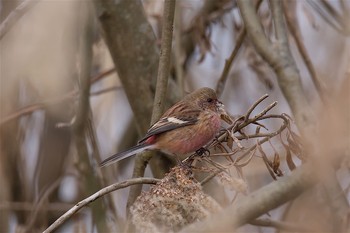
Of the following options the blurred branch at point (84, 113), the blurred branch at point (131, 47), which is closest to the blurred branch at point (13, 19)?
the blurred branch at point (84, 113)

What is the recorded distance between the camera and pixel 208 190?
472cm

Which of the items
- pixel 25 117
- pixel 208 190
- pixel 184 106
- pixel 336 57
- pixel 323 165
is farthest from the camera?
pixel 25 117

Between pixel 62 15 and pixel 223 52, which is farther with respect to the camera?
pixel 223 52

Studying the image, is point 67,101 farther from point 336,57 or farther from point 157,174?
point 336,57

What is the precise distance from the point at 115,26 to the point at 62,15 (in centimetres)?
156

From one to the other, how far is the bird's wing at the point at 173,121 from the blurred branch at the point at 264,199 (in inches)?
66.9

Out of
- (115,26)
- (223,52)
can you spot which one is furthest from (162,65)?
(223,52)

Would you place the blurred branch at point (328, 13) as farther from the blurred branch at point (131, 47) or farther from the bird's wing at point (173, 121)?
the blurred branch at point (131, 47)

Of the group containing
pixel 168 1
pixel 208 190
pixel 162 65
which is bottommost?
pixel 208 190

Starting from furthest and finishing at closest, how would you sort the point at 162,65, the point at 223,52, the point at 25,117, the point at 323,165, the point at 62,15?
the point at 223,52 → the point at 25,117 → the point at 162,65 → the point at 62,15 → the point at 323,165

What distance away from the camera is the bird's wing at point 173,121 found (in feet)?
14.8

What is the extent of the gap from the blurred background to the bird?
0.51ft

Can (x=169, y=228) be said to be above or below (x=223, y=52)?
below

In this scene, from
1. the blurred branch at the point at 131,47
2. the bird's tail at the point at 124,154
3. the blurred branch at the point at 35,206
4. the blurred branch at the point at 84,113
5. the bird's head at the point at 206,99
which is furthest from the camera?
the blurred branch at the point at 35,206
